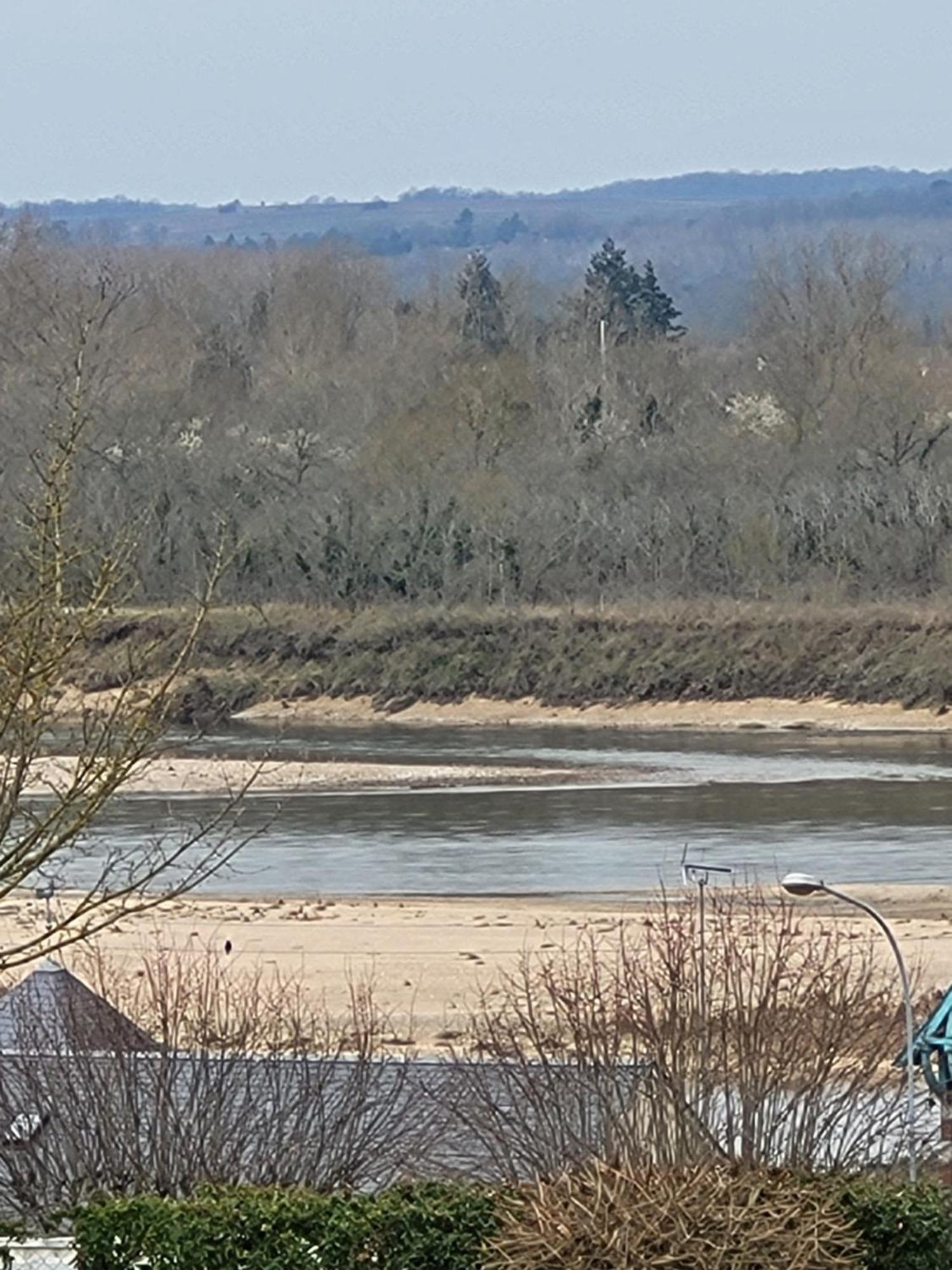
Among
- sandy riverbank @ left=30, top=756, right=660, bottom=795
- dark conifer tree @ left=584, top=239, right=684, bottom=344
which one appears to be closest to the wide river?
sandy riverbank @ left=30, top=756, right=660, bottom=795

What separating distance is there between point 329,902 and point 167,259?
15258 cm

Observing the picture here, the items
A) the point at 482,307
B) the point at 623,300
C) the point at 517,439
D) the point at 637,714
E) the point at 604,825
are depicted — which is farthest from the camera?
the point at 482,307

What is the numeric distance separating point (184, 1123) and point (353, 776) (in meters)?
41.1

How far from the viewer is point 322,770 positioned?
5747 cm

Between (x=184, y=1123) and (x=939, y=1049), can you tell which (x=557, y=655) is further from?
(x=939, y=1049)

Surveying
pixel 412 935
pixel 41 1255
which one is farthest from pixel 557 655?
pixel 41 1255

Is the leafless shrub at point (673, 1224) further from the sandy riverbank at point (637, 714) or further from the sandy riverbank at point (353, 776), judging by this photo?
the sandy riverbank at point (637, 714)

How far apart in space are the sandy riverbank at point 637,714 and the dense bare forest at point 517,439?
9426 millimetres

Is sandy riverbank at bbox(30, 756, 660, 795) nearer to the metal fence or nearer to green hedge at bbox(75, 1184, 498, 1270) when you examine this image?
the metal fence

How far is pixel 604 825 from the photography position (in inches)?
1845

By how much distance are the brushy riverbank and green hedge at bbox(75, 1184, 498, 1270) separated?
58783 mm

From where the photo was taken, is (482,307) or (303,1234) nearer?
(303,1234)

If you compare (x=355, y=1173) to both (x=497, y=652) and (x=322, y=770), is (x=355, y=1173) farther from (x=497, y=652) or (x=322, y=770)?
(x=497, y=652)

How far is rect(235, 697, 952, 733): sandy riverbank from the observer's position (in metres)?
69.5
